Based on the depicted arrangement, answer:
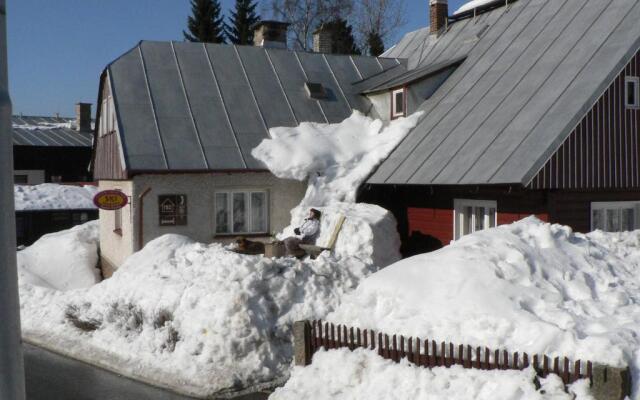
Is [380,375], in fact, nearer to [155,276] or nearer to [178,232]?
[155,276]

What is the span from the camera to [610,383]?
7520 millimetres

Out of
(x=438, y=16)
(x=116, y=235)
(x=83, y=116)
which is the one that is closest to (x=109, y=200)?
(x=116, y=235)

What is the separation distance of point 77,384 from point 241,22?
46.3 metres

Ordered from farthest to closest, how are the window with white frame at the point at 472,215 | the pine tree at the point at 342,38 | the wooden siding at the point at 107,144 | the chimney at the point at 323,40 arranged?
the pine tree at the point at 342,38 → the chimney at the point at 323,40 → the wooden siding at the point at 107,144 → the window with white frame at the point at 472,215

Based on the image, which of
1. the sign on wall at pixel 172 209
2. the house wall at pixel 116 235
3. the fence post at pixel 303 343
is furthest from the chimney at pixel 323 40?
the fence post at pixel 303 343

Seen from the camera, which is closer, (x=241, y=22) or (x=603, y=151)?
(x=603, y=151)

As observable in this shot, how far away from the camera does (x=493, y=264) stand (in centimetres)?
1047

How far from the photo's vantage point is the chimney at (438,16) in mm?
23391

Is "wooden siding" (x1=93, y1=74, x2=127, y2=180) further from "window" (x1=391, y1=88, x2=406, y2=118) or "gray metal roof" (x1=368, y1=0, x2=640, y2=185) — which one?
"window" (x1=391, y1=88, x2=406, y2=118)

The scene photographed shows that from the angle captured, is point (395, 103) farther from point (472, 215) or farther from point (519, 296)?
point (519, 296)

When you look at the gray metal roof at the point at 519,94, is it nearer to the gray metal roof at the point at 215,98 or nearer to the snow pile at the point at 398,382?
the gray metal roof at the point at 215,98

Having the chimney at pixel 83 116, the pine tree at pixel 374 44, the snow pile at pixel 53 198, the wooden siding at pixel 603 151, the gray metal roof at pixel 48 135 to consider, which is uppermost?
the pine tree at pixel 374 44

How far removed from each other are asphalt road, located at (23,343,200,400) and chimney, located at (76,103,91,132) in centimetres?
3721

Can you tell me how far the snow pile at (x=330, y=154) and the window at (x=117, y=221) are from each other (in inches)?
183
